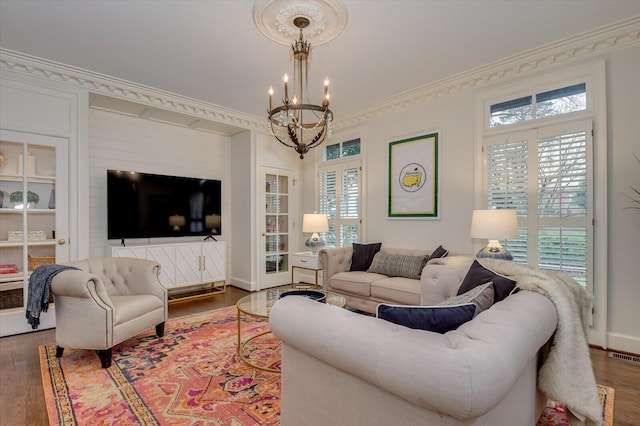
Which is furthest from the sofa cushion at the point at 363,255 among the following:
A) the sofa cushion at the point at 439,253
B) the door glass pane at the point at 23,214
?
the door glass pane at the point at 23,214

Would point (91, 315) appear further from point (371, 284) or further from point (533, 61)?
point (533, 61)

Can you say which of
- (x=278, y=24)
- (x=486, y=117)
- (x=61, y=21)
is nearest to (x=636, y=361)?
(x=486, y=117)

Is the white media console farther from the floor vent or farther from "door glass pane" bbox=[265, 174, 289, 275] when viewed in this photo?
the floor vent

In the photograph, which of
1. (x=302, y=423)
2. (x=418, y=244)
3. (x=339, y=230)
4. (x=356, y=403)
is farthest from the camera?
(x=339, y=230)

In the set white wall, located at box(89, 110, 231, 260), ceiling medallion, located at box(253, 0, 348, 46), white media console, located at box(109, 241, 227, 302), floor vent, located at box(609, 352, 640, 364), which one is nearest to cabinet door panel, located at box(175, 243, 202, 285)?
→ white media console, located at box(109, 241, 227, 302)

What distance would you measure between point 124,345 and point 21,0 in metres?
2.92

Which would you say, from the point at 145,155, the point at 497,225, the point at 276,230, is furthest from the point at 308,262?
the point at 145,155

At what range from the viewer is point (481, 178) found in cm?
363

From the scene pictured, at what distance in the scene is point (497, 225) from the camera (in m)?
2.96

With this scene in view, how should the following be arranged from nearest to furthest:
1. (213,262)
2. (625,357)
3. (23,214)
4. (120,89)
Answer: (625,357) → (23,214) → (120,89) → (213,262)

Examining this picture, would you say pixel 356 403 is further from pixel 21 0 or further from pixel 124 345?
pixel 21 0

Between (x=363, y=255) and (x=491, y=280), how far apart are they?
2.57 m

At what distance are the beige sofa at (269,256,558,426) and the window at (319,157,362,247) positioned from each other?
3.46 meters

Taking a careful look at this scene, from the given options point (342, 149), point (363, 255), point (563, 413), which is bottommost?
point (563, 413)
